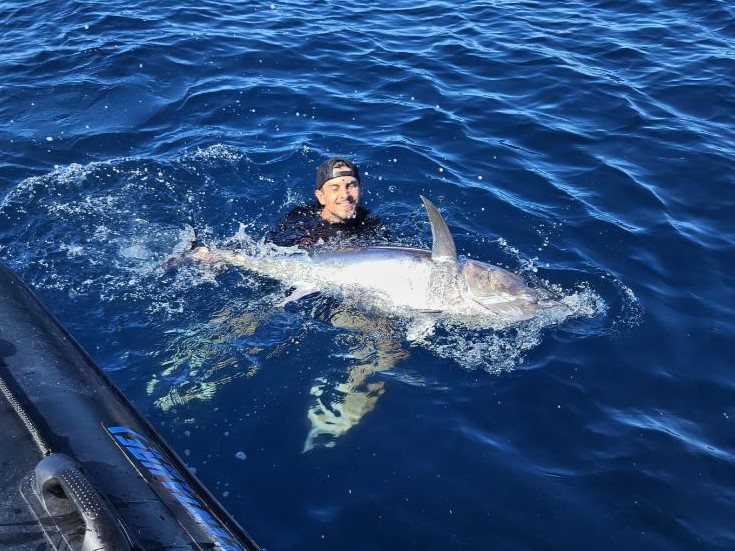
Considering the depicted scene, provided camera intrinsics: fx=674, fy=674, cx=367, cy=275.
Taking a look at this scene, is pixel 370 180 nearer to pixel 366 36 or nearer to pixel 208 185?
pixel 208 185

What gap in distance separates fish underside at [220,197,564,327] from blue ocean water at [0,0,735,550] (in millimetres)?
211

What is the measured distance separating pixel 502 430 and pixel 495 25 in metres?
10.5

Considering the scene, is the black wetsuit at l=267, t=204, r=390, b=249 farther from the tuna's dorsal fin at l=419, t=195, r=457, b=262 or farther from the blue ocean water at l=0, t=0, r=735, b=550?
the tuna's dorsal fin at l=419, t=195, r=457, b=262

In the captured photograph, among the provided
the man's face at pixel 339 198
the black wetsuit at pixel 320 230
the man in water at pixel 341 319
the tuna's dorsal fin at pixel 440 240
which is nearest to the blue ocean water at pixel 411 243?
the man in water at pixel 341 319

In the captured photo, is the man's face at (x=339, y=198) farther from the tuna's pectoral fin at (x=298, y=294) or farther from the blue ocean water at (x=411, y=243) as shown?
the tuna's pectoral fin at (x=298, y=294)

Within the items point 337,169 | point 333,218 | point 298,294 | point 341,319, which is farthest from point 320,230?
point 341,319

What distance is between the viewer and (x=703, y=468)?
197 inches

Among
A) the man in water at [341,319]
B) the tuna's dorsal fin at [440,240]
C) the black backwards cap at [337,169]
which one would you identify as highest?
the black backwards cap at [337,169]

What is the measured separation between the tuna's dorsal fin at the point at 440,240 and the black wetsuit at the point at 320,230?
107 centimetres

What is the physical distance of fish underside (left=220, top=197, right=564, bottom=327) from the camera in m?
6.03

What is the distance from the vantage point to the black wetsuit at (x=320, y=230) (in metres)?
7.00

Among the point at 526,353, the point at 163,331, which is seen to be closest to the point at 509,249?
the point at 526,353

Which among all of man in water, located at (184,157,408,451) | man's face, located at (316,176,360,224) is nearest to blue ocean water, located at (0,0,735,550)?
man in water, located at (184,157,408,451)

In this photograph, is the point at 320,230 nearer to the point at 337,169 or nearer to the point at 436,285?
the point at 337,169
